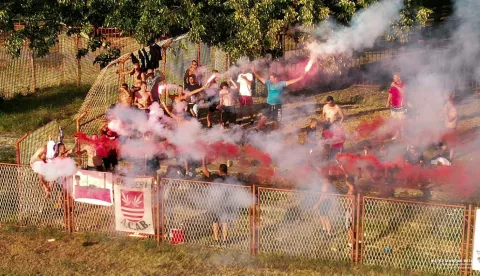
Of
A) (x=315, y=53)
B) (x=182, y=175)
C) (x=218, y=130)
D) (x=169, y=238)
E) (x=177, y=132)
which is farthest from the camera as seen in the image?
(x=315, y=53)

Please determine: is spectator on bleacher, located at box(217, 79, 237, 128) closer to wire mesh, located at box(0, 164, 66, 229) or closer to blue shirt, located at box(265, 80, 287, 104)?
blue shirt, located at box(265, 80, 287, 104)

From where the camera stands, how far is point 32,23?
20.5 metres

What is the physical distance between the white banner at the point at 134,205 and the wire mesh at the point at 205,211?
0.28m

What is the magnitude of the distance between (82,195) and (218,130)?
19.1ft

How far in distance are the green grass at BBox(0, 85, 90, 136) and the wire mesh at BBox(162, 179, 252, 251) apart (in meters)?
9.13

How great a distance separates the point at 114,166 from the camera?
15344 millimetres

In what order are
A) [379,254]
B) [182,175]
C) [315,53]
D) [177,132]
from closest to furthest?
[379,254] → [182,175] → [177,132] → [315,53]

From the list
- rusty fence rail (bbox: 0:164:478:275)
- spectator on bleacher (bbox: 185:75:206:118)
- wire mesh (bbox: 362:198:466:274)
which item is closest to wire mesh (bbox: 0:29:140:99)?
spectator on bleacher (bbox: 185:75:206:118)

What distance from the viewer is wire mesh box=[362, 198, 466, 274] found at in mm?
11320

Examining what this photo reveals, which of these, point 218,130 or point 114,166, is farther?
point 218,130

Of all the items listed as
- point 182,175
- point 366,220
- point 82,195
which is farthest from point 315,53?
point 82,195

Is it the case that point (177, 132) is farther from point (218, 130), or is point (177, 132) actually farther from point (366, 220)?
point (366, 220)

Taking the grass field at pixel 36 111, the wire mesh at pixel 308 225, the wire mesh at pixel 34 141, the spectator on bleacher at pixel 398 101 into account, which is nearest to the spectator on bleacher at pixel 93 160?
the wire mesh at pixel 34 141

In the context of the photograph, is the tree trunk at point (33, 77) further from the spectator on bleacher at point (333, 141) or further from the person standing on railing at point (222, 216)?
the person standing on railing at point (222, 216)
